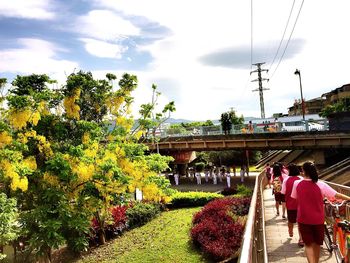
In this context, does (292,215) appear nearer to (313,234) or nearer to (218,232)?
(313,234)

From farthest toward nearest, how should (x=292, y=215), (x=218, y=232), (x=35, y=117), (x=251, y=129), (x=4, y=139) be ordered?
1. (x=251, y=129)
2. (x=218, y=232)
3. (x=35, y=117)
4. (x=4, y=139)
5. (x=292, y=215)

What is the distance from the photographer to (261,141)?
115 ft

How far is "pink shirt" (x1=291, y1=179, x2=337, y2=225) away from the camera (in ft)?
18.0

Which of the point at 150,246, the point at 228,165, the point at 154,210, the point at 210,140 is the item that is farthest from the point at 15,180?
the point at 228,165

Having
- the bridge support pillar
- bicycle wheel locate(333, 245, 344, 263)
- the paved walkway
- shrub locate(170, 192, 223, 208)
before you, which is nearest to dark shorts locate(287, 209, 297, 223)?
the paved walkway

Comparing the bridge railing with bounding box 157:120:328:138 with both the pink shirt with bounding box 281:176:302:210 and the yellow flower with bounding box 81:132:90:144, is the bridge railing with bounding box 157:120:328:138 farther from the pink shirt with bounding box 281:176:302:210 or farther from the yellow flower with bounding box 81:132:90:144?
the pink shirt with bounding box 281:176:302:210

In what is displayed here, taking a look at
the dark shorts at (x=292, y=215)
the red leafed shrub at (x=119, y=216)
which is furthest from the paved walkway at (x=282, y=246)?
the red leafed shrub at (x=119, y=216)

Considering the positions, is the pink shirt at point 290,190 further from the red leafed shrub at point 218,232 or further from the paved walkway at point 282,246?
the red leafed shrub at point 218,232

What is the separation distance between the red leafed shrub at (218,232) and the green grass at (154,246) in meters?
0.56

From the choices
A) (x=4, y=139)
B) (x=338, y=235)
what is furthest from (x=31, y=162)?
(x=338, y=235)

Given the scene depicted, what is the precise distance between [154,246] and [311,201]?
36.5ft

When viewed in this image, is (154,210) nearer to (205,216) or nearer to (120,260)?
(205,216)

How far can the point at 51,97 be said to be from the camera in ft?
43.0

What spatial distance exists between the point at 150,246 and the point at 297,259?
996 cm
